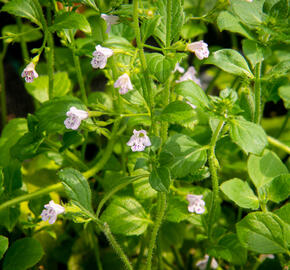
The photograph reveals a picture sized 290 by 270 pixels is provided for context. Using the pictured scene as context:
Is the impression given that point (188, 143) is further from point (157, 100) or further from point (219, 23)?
point (219, 23)

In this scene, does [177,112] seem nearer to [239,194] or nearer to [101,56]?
[101,56]

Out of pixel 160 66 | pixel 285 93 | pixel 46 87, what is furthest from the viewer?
pixel 46 87

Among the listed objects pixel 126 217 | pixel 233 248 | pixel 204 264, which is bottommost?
pixel 204 264

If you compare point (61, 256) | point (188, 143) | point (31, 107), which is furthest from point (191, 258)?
point (31, 107)

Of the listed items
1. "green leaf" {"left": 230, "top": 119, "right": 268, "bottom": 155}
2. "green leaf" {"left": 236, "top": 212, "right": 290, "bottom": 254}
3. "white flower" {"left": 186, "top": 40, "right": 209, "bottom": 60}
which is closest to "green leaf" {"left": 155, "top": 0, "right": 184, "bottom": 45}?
"white flower" {"left": 186, "top": 40, "right": 209, "bottom": 60}

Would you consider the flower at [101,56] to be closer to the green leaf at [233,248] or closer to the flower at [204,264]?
the green leaf at [233,248]

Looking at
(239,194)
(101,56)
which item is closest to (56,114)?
(101,56)
